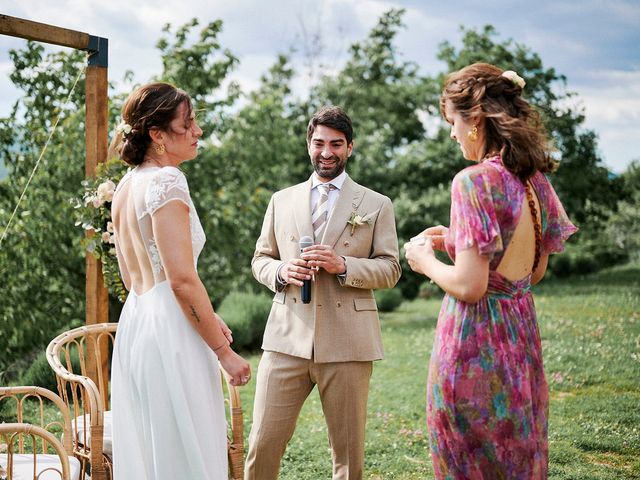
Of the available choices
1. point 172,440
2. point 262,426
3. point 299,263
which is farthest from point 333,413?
point 172,440

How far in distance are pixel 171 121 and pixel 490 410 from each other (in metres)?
1.51

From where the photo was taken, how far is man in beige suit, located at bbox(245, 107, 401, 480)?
3451 mm

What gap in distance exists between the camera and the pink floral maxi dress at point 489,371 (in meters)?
2.45

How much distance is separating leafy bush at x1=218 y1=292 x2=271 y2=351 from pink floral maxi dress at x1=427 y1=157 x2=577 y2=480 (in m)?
7.17

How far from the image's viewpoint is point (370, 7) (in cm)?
1552

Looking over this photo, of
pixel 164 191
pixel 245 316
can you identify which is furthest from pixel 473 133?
pixel 245 316

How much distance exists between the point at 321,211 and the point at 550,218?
1.32 meters

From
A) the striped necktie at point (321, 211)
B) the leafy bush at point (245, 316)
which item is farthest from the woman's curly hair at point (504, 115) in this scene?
the leafy bush at point (245, 316)

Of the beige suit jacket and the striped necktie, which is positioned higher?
the striped necktie

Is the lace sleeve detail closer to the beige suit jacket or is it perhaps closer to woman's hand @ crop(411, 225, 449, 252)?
woman's hand @ crop(411, 225, 449, 252)

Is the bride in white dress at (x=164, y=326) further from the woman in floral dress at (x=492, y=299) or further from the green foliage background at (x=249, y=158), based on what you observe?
the green foliage background at (x=249, y=158)

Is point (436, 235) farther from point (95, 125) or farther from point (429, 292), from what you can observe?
point (429, 292)

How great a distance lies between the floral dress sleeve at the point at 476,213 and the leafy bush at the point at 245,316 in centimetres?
733

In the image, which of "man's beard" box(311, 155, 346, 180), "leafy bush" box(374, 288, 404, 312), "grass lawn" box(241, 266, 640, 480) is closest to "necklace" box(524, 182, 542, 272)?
"man's beard" box(311, 155, 346, 180)
